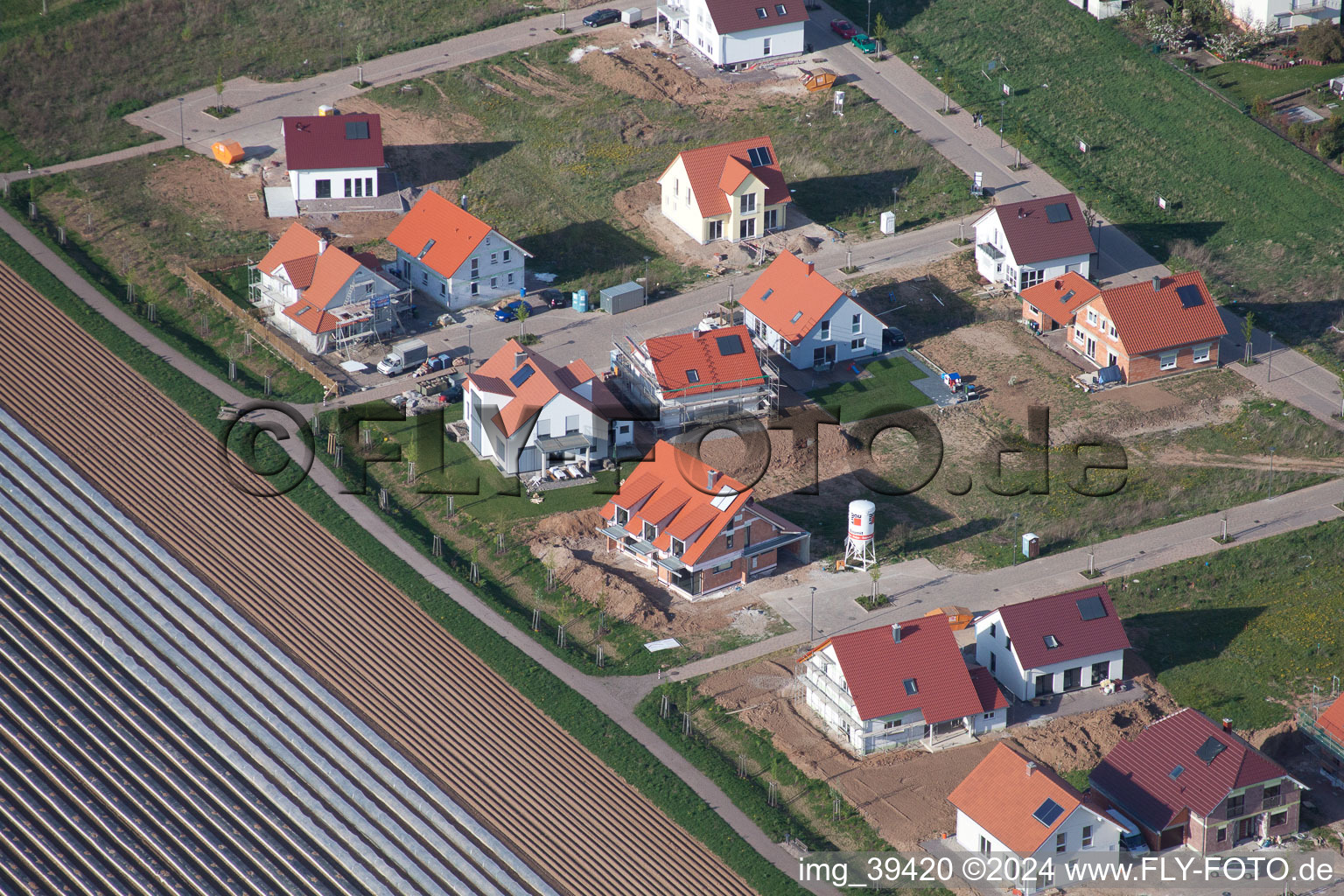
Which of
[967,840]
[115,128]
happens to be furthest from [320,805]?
[115,128]

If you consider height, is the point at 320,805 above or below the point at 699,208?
below

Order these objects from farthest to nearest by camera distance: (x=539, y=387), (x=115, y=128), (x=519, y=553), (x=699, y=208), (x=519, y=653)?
(x=115, y=128)
(x=699, y=208)
(x=539, y=387)
(x=519, y=553)
(x=519, y=653)

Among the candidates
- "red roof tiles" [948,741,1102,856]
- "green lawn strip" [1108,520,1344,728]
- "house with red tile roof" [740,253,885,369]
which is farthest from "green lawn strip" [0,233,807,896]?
"house with red tile roof" [740,253,885,369]

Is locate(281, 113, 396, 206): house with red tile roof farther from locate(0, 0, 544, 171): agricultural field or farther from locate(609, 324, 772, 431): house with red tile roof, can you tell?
locate(609, 324, 772, 431): house with red tile roof

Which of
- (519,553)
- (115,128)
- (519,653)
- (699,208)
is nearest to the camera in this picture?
A: (519,653)

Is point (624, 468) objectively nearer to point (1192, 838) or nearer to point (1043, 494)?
point (1043, 494)

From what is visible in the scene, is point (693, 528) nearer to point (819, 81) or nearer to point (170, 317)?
point (170, 317)

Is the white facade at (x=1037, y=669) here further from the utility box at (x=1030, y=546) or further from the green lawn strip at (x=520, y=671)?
the green lawn strip at (x=520, y=671)

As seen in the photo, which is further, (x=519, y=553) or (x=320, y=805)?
(x=519, y=553)
